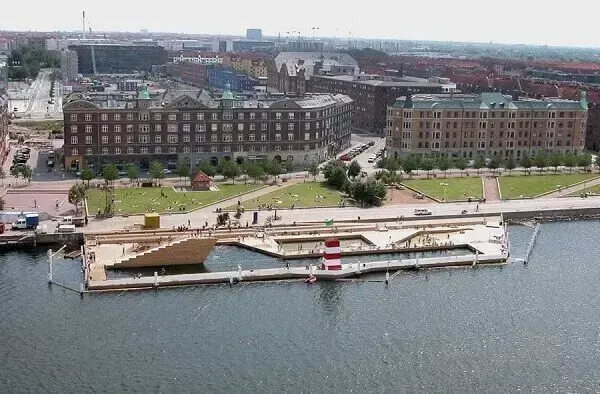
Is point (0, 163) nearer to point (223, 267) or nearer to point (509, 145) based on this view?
point (223, 267)

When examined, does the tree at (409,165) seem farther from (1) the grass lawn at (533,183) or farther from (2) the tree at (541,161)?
(2) the tree at (541,161)

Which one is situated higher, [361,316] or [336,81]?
[336,81]

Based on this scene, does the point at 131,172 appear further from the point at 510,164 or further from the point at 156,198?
the point at 510,164

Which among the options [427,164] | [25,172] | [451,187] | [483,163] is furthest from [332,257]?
[483,163]

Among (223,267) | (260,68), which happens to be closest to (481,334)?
(223,267)

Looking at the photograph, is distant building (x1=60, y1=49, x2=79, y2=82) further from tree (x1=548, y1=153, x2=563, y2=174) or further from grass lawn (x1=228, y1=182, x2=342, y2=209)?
tree (x1=548, y1=153, x2=563, y2=174)

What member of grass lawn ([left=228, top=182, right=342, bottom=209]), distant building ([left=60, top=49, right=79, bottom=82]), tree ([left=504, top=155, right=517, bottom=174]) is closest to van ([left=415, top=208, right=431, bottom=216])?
grass lawn ([left=228, top=182, right=342, bottom=209])
